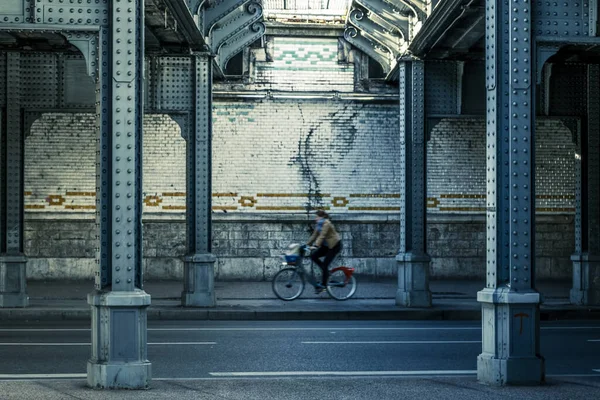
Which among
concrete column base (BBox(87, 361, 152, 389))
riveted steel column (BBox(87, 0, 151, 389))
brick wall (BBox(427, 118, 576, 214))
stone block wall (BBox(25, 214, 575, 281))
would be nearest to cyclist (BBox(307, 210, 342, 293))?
stone block wall (BBox(25, 214, 575, 281))

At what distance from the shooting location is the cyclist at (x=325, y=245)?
65.1 ft

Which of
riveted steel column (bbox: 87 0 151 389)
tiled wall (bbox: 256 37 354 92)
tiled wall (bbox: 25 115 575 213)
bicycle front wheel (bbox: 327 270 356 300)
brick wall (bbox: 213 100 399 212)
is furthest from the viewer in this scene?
tiled wall (bbox: 256 37 354 92)

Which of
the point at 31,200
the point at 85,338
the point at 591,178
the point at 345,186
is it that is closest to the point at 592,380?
the point at 85,338

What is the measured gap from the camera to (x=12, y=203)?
59.6 feet

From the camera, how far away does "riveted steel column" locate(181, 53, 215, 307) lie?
1848 centimetres

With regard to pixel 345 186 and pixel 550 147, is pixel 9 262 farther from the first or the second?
pixel 550 147

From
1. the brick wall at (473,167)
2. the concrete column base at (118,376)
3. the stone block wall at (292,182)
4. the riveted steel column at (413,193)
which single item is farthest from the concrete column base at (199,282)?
the concrete column base at (118,376)

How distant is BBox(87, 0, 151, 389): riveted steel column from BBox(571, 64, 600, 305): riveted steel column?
11.6 metres

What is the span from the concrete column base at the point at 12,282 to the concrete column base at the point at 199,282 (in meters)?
2.89

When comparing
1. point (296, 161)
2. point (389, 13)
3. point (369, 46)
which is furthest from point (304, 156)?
point (389, 13)

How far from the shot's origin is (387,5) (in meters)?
19.1

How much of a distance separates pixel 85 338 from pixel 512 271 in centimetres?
680

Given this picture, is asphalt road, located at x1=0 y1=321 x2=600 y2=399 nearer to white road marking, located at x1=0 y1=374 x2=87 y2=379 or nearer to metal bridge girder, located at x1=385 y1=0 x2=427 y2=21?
white road marking, located at x1=0 y1=374 x2=87 y2=379

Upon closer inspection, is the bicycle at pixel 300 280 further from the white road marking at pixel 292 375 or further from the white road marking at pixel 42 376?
the white road marking at pixel 42 376
